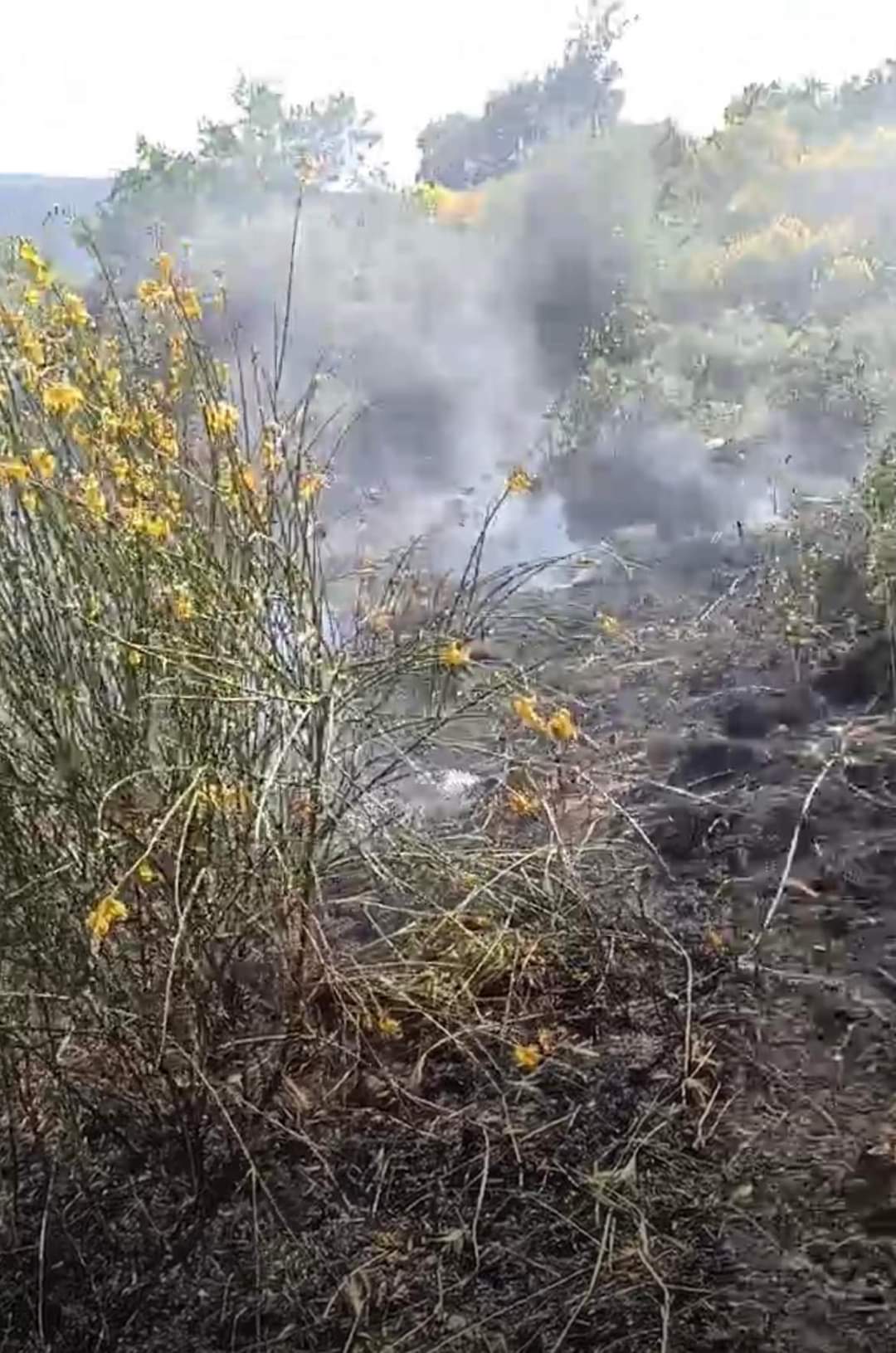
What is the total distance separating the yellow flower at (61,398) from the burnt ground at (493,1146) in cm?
49

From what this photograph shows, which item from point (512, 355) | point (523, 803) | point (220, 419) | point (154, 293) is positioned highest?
point (512, 355)

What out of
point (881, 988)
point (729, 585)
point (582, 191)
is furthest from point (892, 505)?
point (582, 191)

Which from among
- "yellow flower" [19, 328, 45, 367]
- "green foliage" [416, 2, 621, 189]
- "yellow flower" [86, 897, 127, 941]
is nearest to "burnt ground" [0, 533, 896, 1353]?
"yellow flower" [86, 897, 127, 941]

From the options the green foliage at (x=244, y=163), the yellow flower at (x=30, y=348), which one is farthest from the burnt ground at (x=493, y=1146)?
the green foliage at (x=244, y=163)

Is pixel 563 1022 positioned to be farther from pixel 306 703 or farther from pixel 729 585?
pixel 729 585

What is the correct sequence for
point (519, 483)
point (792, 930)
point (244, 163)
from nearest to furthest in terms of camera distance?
point (519, 483)
point (792, 930)
point (244, 163)

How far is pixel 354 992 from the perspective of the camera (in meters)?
1.37

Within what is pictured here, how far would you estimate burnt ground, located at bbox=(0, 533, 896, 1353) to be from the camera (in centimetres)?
124

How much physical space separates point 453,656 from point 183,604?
0.75 ft

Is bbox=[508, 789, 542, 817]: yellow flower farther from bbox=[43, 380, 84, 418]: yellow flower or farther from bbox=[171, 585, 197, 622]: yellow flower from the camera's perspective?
bbox=[43, 380, 84, 418]: yellow flower

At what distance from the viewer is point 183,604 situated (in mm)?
1255

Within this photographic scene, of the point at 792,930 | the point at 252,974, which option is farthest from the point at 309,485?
the point at 792,930

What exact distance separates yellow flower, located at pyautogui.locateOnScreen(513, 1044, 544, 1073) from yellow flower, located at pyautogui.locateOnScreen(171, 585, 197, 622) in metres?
0.47

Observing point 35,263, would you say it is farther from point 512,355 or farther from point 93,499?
point 512,355
